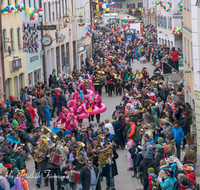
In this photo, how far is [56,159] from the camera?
13.4 meters

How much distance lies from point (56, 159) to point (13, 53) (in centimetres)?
1626

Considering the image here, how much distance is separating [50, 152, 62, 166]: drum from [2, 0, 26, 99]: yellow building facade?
13.8 metres

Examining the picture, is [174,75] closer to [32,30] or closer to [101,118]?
[101,118]

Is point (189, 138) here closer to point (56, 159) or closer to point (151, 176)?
point (151, 176)

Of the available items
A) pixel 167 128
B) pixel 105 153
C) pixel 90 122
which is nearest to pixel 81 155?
pixel 105 153

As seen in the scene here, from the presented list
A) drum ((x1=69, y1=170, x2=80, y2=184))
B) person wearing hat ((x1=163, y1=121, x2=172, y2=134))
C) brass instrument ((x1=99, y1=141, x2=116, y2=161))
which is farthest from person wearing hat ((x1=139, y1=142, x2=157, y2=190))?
person wearing hat ((x1=163, y1=121, x2=172, y2=134))

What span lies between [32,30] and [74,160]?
65.7 feet

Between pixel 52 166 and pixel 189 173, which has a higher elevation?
pixel 189 173

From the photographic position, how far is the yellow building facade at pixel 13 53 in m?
27.3

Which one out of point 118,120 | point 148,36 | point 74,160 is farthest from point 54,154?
point 148,36

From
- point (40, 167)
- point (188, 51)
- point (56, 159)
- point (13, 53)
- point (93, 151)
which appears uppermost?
point (188, 51)

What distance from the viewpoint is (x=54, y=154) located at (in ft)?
44.0

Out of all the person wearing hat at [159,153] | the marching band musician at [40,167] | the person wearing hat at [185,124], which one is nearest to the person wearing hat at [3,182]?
the marching band musician at [40,167]

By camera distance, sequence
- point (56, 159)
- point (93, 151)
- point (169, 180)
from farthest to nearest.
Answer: point (93, 151), point (56, 159), point (169, 180)
